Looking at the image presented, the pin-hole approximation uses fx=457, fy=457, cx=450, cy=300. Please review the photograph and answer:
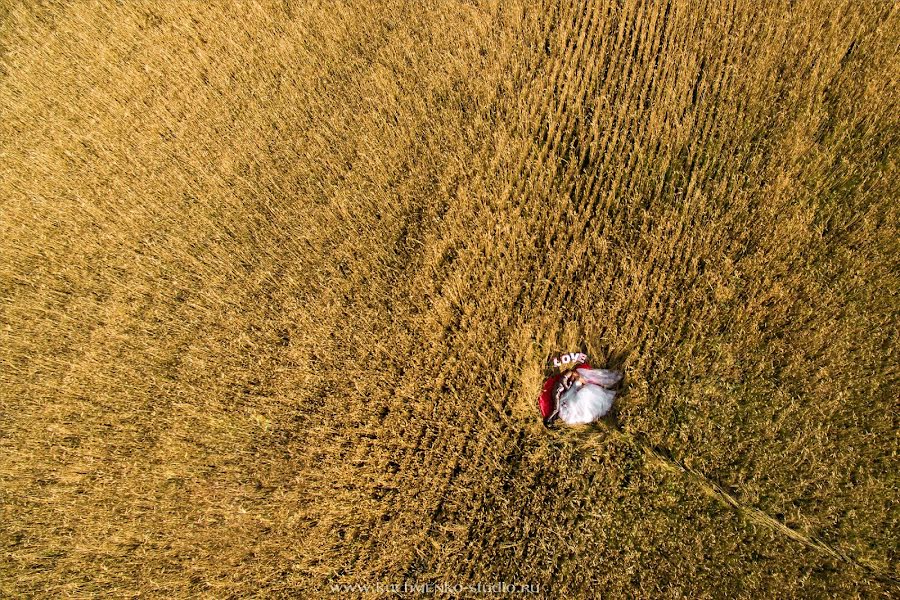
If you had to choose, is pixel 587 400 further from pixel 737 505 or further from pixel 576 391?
pixel 737 505

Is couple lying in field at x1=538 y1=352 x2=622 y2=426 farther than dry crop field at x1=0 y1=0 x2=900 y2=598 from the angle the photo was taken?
Yes

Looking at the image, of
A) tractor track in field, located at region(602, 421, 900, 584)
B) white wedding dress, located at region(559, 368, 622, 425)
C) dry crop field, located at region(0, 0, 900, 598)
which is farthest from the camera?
white wedding dress, located at region(559, 368, 622, 425)

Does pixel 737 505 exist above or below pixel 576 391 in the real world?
below

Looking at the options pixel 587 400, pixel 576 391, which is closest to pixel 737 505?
pixel 587 400

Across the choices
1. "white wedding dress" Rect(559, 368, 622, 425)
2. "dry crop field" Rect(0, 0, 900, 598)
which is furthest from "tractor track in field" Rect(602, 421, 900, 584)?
"white wedding dress" Rect(559, 368, 622, 425)

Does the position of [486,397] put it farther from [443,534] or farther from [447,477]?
[443,534]

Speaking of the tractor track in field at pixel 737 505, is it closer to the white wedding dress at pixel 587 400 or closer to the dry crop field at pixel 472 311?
the dry crop field at pixel 472 311

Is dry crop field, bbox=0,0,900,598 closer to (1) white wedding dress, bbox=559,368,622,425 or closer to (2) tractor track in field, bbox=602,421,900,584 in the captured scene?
(2) tractor track in field, bbox=602,421,900,584
